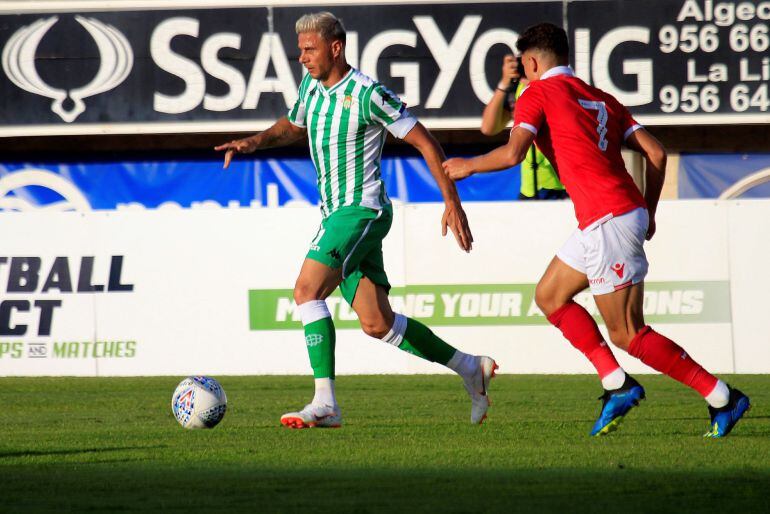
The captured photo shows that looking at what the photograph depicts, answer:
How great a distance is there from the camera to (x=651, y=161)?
6.64 meters

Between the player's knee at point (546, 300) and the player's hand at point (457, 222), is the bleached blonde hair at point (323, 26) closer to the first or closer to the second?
the player's hand at point (457, 222)

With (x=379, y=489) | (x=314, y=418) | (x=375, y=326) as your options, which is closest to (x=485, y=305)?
(x=375, y=326)

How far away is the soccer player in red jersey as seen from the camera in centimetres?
640

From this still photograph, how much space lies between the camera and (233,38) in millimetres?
16703

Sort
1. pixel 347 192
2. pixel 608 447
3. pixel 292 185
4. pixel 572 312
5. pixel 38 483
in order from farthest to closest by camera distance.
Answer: pixel 292 185, pixel 347 192, pixel 572 312, pixel 608 447, pixel 38 483

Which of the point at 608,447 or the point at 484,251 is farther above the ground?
the point at 484,251

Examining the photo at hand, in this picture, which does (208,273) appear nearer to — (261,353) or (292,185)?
(261,353)

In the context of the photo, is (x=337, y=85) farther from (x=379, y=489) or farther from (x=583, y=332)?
(x=379, y=489)

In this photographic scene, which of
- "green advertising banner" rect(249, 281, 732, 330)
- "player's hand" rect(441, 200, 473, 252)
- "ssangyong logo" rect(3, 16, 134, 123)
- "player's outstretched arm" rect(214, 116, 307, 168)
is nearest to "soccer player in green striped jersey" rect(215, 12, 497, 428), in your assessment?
"player's hand" rect(441, 200, 473, 252)

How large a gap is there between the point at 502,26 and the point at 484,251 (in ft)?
16.7

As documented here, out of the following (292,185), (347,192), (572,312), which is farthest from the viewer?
(292,185)

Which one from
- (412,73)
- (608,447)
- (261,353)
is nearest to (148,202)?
(412,73)

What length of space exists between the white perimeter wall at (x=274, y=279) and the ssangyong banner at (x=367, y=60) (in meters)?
4.54

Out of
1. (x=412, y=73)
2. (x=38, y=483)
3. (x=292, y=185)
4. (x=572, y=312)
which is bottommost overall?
(x=38, y=483)
